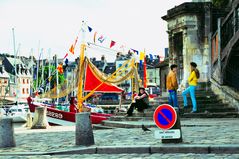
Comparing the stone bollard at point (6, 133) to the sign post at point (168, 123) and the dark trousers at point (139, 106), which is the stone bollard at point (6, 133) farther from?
the dark trousers at point (139, 106)

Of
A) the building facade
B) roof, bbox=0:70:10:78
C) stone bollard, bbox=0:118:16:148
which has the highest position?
roof, bbox=0:70:10:78

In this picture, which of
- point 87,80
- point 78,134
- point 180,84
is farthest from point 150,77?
point 78,134

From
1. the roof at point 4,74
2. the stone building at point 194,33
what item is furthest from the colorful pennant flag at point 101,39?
the roof at point 4,74

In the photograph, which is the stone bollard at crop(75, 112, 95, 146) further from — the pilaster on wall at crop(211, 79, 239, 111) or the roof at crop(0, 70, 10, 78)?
the roof at crop(0, 70, 10, 78)

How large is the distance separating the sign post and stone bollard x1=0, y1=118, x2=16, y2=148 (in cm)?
353

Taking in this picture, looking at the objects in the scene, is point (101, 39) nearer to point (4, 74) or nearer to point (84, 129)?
point (84, 129)

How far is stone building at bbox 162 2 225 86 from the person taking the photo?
763 inches

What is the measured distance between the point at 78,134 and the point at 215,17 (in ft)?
36.6

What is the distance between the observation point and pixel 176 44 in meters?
20.3

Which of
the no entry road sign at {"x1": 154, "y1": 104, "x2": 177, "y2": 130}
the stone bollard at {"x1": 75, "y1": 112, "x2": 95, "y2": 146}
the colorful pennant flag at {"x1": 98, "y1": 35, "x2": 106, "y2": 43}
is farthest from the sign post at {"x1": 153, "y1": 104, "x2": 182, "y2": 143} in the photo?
the colorful pennant flag at {"x1": 98, "y1": 35, "x2": 106, "y2": 43}

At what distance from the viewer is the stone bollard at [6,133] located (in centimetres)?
1123

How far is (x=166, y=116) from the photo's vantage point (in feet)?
32.1

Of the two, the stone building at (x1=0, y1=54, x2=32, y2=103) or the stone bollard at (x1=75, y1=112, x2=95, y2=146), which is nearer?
the stone bollard at (x1=75, y1=112, x2=95, y2=146)

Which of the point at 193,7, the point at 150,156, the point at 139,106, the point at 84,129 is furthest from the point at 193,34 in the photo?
the point at 150,156
